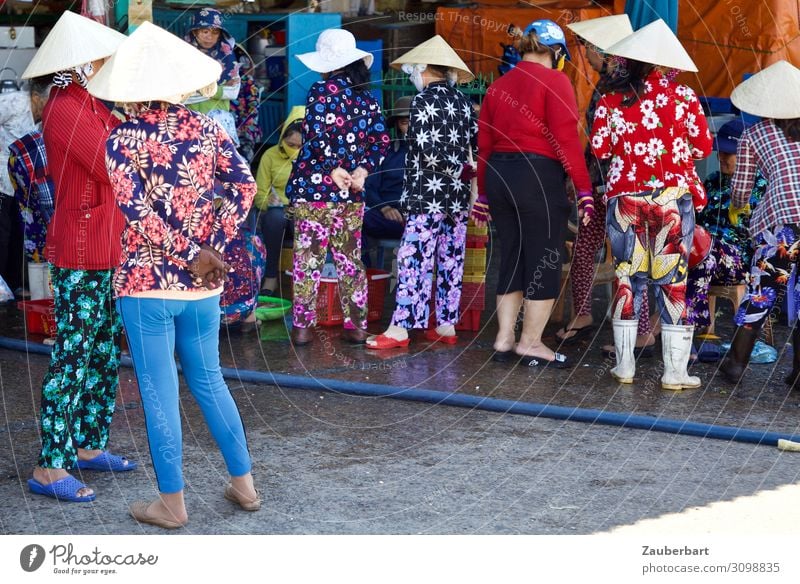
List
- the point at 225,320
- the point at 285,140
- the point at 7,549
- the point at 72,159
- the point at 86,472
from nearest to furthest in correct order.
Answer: the point at 7,549 → the point at 72,159 → the point at 86,472 → the point at 225,320 → the point at 285,140

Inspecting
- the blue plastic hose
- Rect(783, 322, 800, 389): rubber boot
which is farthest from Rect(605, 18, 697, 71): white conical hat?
the blue plastic hose

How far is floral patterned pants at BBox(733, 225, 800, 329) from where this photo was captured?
6059mm

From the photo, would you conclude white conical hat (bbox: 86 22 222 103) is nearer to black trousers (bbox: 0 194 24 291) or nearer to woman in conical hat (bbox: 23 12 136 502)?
woman in conical hat (bbox: 23 12 136 502)

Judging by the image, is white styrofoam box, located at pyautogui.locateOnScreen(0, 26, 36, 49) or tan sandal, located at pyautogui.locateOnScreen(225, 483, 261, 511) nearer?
tan sandal, located at pyautogui.locateOnScreen(225, 483, 261, 511)

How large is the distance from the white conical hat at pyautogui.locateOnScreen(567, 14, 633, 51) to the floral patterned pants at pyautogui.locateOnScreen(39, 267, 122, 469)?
3.21 m

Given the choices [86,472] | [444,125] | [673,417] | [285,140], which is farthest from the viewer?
[285,140]

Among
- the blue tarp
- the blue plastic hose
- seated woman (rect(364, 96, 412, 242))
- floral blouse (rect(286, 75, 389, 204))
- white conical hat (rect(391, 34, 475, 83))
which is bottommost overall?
the blue plastic hose

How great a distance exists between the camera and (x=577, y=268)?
23.1 ft

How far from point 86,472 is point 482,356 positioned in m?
2.59

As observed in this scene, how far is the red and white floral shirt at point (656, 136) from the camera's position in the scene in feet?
19.3

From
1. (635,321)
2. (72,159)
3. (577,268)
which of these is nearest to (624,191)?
(635,321)

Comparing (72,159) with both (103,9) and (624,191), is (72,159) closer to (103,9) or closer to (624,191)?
(624,191)

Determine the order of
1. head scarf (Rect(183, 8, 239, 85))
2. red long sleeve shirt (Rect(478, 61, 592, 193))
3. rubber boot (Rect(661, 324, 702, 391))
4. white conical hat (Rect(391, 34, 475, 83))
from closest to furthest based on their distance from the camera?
rubber boot (Rect(661, 324, 702, 391)) < red long sleeve shirt (Rect(478, 61, 592, 193)) < white conical hat (Rect(391, 34, 475, 83)) < head scarf (Rect(183, 8, 239, 85))

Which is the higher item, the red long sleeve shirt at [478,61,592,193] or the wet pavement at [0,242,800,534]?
the red long sleeve shirt at [478,61,592,193]
